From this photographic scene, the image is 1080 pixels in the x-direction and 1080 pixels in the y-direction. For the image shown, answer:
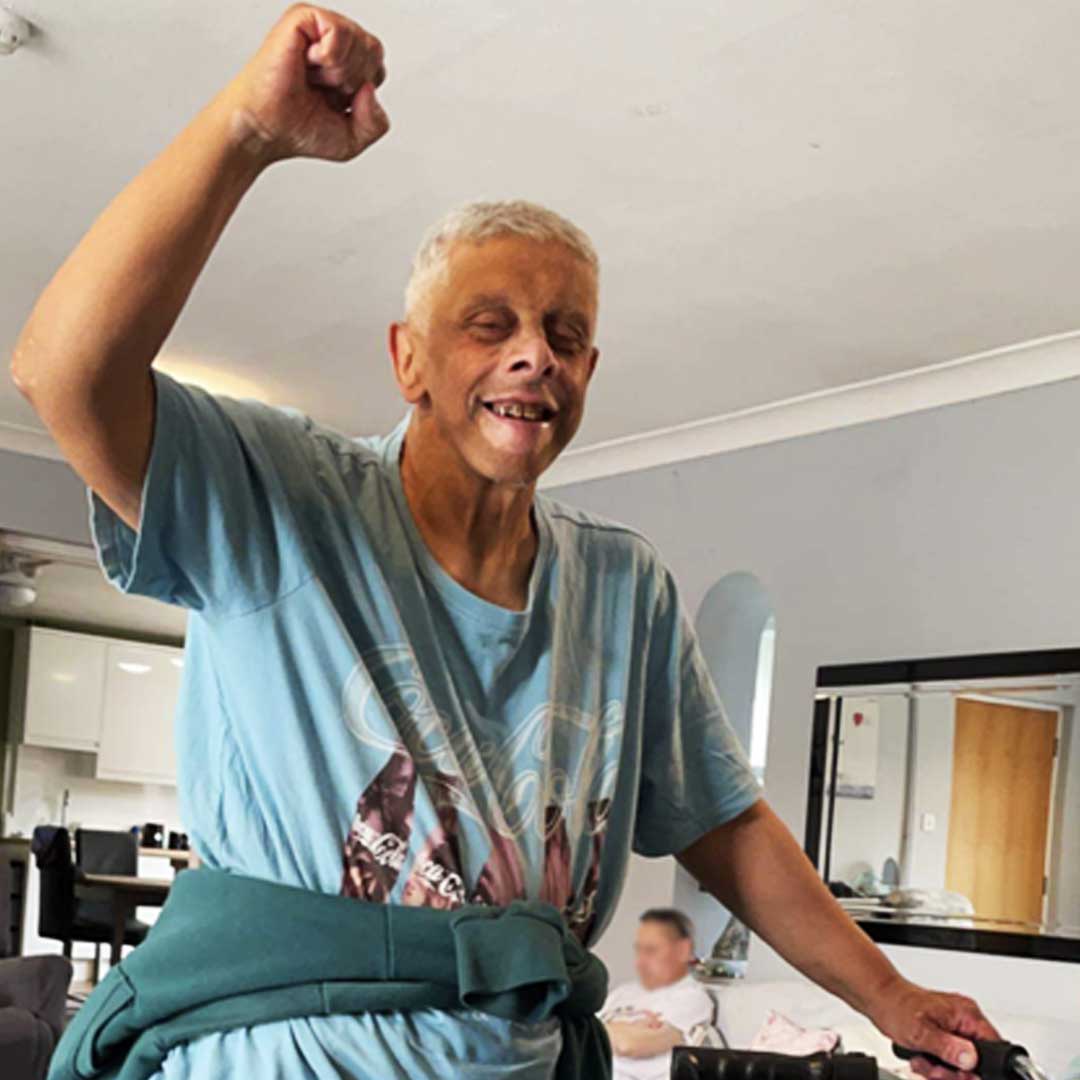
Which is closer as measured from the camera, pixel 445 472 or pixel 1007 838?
pixel 445 472

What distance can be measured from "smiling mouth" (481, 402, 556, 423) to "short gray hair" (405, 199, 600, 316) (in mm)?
110

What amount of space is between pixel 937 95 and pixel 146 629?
10305 millimetres

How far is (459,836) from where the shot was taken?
1.03 m

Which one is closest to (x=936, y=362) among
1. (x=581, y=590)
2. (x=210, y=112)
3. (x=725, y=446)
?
(x=725, y=446)

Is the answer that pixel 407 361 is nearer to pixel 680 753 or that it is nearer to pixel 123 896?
pixel 680 753

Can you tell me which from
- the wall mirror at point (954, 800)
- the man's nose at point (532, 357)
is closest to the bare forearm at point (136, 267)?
the man's nose at point (532, 357)

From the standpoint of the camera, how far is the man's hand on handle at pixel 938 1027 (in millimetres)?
1222

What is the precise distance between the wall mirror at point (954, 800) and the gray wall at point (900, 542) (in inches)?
3.0

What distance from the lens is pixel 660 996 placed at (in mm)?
5242

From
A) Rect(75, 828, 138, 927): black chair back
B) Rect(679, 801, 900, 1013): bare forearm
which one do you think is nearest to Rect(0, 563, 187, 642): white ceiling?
Rect(75, 828, 138, 927): black chair back

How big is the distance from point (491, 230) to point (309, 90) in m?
0.27

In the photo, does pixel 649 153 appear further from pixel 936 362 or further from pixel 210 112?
pixel 210 112

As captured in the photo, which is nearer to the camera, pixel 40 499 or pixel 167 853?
pixel 40 499

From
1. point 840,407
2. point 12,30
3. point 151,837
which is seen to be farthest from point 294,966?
point 151,837
